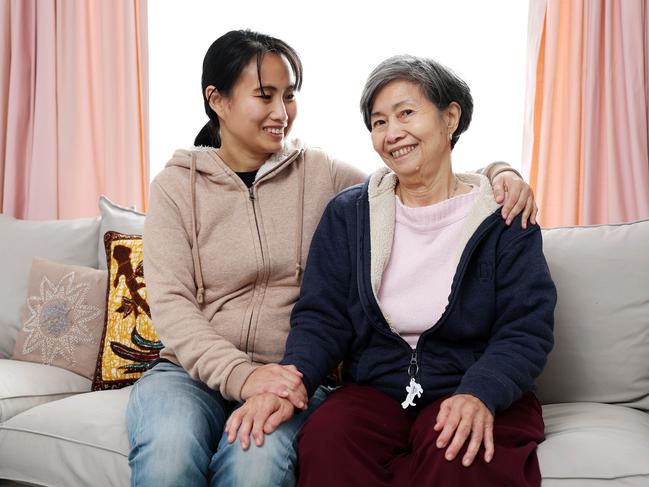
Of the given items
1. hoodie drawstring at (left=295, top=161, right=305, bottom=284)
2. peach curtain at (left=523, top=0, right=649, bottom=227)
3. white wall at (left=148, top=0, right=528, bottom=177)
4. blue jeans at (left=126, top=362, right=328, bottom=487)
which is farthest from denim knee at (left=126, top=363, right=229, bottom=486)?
peach curtain at (left=523, top=0, right=649, bottom=227)

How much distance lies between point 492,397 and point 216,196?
84cm

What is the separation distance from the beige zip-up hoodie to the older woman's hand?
45 cm

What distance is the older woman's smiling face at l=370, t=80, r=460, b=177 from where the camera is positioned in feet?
5.57

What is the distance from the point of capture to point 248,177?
6.40 ft

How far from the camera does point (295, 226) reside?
1890mm

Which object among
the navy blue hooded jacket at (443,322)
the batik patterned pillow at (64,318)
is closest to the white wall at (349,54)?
the batik patterned pillow at (64,318)

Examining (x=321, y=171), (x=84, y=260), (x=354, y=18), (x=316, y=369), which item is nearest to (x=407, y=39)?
(x=354, y=18)

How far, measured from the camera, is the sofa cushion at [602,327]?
1.84m

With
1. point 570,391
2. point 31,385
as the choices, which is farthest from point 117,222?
point 570,391

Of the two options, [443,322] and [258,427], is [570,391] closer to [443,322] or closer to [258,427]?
[443,322]

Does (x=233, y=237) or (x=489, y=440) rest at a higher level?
(x=233, y=237)

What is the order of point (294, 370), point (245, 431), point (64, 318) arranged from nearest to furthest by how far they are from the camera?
point (245, 431)
point (294, 370)
point (64, 318)

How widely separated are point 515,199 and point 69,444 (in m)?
1.13

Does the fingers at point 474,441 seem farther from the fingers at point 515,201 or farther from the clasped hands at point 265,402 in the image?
the fingers at point 515,201
